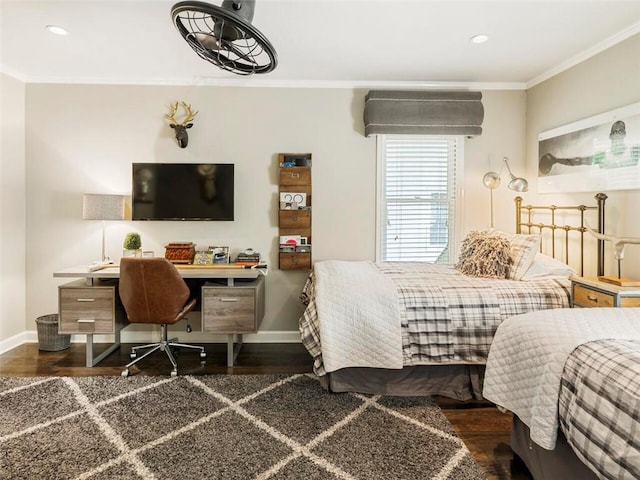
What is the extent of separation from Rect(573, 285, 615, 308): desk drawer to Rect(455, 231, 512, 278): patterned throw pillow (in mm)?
480

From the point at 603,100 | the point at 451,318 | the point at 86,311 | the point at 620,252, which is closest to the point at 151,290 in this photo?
the point at 86,311

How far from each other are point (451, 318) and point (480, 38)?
6.82 ft

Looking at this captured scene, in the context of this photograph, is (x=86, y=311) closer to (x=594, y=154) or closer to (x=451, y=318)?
(x=451, y=318)

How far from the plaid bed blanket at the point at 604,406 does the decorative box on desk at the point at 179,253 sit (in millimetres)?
3089

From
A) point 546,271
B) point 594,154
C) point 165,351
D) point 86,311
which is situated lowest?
point 165,351

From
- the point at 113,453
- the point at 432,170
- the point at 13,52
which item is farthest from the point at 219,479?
the point at 13,52

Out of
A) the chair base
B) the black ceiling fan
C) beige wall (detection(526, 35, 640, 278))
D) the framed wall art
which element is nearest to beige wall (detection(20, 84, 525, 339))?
beige wall (detection(526, 35, 640, 278))

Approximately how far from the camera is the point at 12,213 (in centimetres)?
346

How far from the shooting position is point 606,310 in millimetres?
1750

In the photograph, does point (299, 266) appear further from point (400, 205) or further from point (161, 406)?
point (161, 406)

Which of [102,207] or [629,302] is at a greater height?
[102,207]

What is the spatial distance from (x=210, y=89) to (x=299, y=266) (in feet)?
6.40

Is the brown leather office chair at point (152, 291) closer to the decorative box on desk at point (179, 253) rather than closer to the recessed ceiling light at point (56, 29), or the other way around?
the decorative box on desk at point (179, 253)

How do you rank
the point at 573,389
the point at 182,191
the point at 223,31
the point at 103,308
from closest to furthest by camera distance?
the point at 573,389 < the point at 223,31 < the point at 103,308 < the point at 182,191
